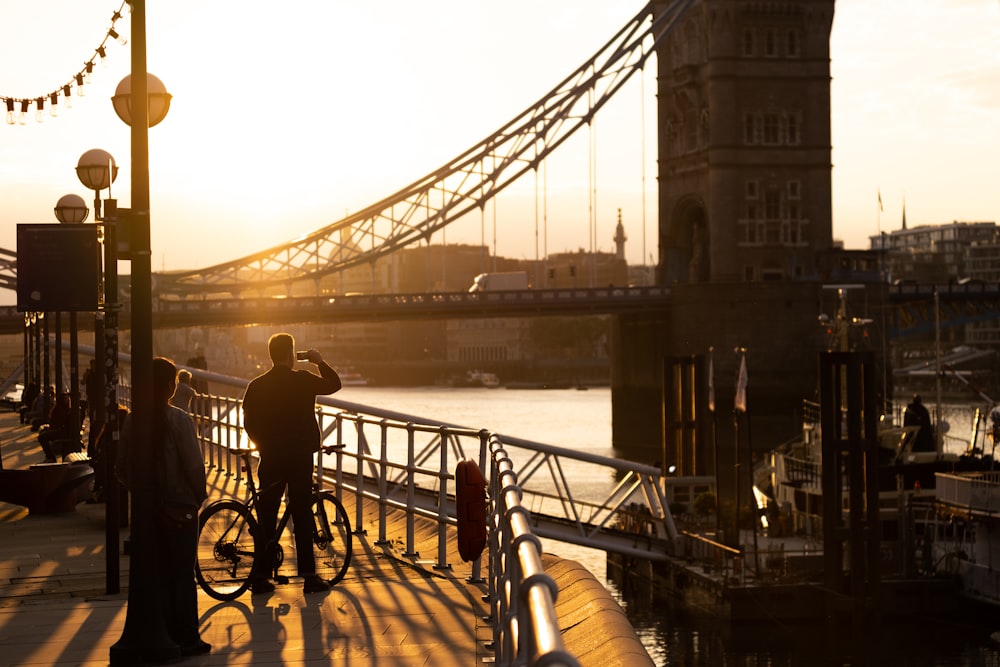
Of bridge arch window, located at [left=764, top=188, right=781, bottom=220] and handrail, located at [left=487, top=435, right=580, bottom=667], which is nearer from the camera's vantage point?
handrail, located at [left=487, top=435, right=580, bottom=667]

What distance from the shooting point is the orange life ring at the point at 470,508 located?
22.4ft

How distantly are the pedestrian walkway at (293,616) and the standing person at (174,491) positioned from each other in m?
0.25

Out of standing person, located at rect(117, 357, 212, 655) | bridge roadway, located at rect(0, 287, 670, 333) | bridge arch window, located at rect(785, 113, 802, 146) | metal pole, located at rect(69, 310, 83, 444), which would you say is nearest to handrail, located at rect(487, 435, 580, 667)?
standing person, located at rect(117, 357, 212, 655)

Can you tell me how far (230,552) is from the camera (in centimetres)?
843

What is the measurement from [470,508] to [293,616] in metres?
1.39

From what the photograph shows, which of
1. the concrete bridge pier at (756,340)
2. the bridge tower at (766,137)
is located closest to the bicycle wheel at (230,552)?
the concrete bridge pier at (756,340)

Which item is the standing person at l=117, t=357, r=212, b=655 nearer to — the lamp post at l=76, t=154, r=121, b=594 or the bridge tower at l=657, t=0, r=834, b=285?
the lamp post at l=76, t=154, r=121, b=594

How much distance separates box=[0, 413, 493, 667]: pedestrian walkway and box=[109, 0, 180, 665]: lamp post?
0.21m

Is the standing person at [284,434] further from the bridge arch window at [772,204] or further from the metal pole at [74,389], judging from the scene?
the bridge arch window at [772,204]

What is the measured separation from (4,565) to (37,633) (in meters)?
2.59

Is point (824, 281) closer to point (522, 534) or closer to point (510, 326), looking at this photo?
point (522, 534)

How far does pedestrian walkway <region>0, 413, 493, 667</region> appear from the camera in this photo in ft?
22.5

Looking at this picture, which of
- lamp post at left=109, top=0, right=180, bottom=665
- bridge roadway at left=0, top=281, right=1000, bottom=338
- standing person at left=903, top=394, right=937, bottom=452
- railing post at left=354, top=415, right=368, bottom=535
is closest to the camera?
lamp post at left=109, top=0, right=180, bottom=665

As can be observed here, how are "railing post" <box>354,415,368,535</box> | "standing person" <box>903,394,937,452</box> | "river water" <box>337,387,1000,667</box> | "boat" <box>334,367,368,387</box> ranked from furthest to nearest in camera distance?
"boat" <box>334,367,368,387</box> < "standing person" <box>903,394,937,452</box> < "river water" <box>337,387,1000,667</box> < "railing post" <box>354,415,368,535</box>
